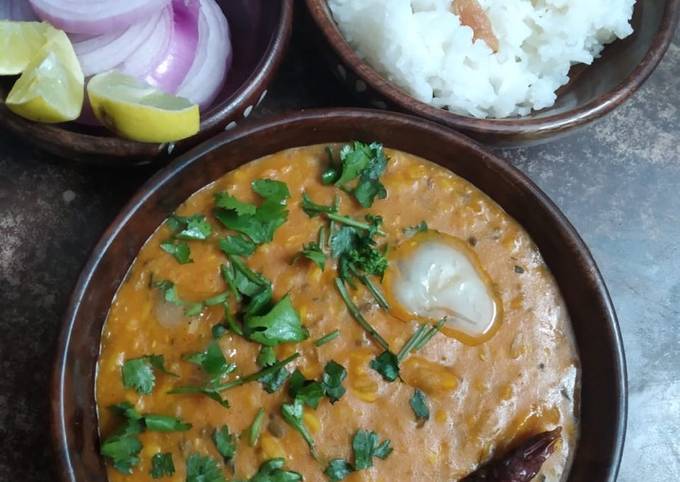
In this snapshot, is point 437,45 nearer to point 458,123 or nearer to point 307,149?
point 458,123

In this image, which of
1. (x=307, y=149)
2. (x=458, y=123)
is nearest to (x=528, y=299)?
(x=458, y=123)

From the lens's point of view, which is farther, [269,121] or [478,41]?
[478,41]

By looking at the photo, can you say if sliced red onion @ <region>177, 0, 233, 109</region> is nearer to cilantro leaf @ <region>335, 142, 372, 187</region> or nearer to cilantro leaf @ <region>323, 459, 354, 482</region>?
cilantro leaf @ <region>335, 142, 372, 187</region>

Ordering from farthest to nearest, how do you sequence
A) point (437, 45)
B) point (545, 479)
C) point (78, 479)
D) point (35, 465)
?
1. point (437, 45)
2. point (35, 465)
3. point (545, 479)
4. point (78, 479)

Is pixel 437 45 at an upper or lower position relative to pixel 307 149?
upper

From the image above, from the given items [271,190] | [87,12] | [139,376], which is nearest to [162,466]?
[139,376]

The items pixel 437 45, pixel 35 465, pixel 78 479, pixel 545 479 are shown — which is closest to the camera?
pixel 78 479
